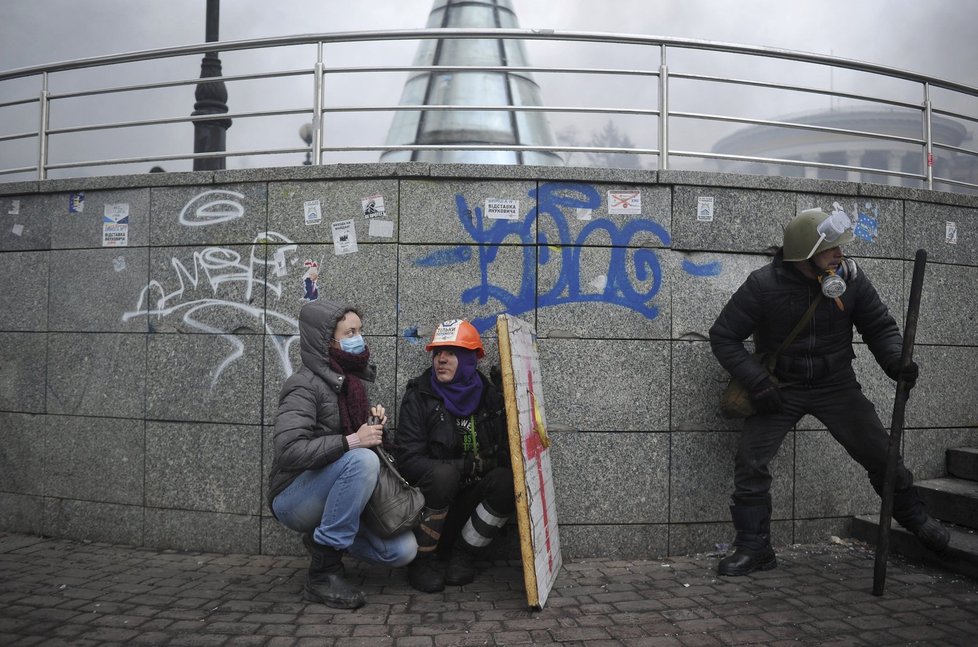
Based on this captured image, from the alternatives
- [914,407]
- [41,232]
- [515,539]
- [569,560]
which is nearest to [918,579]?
[914,407]

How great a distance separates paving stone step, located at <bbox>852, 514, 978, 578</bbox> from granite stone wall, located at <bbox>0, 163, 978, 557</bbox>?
0.15 metres

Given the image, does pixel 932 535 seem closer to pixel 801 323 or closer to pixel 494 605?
pixel 801 323

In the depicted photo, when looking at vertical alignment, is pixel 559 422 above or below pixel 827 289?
below

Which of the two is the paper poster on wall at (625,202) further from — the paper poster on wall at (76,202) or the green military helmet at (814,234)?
the paper poster on wall at (76,202)

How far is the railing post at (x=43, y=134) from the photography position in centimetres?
570

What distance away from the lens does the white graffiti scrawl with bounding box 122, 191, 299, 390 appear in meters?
4.79

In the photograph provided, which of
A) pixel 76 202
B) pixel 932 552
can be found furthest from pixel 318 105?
pixel 932 552

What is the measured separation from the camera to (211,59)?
27.5 ft

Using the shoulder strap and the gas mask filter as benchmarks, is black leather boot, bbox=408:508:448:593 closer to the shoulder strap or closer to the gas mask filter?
the shoulder strap

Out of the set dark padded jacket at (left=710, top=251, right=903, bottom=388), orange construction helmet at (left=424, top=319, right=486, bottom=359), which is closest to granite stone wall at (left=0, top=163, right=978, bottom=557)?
orange construction helmet at (left=424, top=319, right=486, bottom=359)

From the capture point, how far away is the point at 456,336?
410 centimetres

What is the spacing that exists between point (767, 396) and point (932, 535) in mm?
1304

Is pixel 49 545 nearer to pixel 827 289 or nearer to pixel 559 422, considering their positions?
pixel 559 422

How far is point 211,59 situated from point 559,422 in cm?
673
